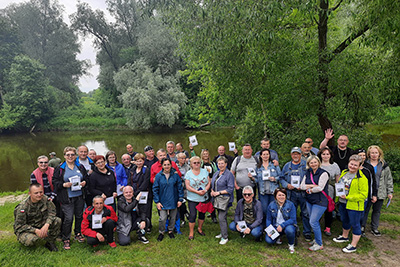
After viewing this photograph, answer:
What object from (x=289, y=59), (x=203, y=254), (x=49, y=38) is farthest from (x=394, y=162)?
(x=49, y=38)

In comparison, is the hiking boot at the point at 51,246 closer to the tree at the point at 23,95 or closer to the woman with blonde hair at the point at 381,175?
the woman with blonde hair at the point at 381,175

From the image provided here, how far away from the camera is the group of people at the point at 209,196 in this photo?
465cm

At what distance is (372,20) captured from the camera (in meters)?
5.46

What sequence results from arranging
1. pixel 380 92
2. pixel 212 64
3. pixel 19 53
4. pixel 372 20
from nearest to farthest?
pixel 372 20 → pixel 380 92 → pixel 212 64 → pixel 19 53

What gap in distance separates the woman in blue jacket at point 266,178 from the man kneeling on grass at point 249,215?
327mm

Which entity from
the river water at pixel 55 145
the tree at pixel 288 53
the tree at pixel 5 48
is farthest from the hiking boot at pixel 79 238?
the tree at pixel 5 48

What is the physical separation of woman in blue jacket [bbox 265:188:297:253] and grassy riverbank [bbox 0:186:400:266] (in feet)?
0.99

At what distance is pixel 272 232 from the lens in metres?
4.82

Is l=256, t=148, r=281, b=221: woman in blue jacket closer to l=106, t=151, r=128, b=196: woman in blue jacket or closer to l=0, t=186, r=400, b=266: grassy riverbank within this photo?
l=0, t=186, r=400, b=266: grassy riverbank

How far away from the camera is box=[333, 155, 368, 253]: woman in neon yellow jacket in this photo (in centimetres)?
455

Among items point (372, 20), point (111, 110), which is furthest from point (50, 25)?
point (372, 20)

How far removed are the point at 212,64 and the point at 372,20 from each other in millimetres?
4096

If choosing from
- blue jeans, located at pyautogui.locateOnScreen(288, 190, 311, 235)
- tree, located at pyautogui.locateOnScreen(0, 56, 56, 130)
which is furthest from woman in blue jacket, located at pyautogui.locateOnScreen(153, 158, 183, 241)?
tree, located at pyautogui.locateOnScreen(0, 56, 56, 130)

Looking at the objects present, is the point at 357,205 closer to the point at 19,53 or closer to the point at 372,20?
the point at 372,20
